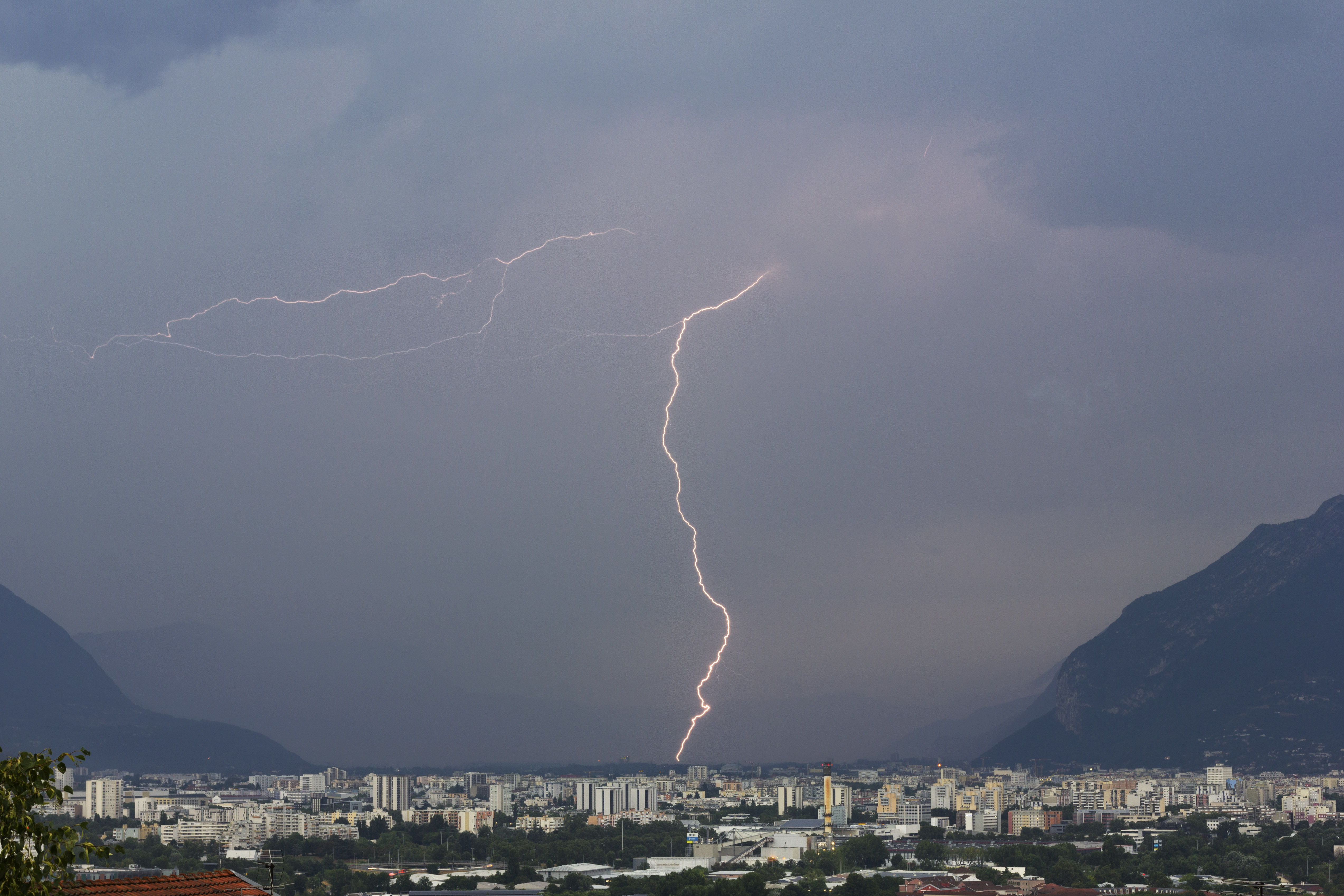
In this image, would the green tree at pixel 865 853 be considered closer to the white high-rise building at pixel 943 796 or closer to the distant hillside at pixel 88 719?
the white high-rise building at pixel 943 796

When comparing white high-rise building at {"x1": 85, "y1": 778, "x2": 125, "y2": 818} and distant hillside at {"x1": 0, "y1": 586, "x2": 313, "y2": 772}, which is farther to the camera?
distant hillside at {"x1": 0, "y1": 586, "x2": 313, "y2": 772}

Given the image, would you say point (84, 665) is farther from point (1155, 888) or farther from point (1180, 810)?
point (1155, 888)

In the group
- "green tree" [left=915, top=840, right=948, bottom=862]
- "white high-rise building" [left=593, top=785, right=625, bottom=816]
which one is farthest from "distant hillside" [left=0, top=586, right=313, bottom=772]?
"green tree" [left=915, top=840, right=948, bottom=862]

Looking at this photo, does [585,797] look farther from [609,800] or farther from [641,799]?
[641,799]

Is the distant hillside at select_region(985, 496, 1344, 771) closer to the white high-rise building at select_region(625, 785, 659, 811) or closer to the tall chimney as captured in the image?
the white high-rise building at select_region(625, 785, 659, 811)

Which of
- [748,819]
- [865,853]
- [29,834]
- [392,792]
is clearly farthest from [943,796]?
[29,834]

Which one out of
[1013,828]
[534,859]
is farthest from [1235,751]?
[534,859]
